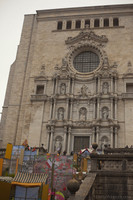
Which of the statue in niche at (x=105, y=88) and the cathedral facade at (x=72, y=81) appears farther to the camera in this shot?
the statue in niche at (x=105, y=88)

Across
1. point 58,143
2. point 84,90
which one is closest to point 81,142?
A: point 58,143

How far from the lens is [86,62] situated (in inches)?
1242

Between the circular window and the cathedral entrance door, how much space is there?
8.69m

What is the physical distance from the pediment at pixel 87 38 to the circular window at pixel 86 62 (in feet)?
5.85

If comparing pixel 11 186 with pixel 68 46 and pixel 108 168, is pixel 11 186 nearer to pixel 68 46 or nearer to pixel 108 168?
pixel 108 168

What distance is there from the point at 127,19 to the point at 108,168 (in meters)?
26.2

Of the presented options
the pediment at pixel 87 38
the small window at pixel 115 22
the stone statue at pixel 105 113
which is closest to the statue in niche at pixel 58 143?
the stone statue at pixel 105 113

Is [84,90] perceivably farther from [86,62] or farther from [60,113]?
[86,62]

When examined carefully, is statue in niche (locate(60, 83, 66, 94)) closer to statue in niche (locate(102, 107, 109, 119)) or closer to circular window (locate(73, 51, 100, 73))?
circular window (locate(73, 51, 100, 73))

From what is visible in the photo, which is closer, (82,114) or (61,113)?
(82,114)

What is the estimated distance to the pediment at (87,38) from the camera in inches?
1259

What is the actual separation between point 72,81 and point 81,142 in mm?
7516

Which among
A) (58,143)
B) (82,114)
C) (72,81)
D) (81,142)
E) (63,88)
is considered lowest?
(58,143)

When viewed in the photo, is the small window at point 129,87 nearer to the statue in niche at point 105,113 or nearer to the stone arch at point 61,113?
the statue in niche at point 105,113
